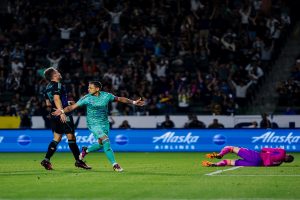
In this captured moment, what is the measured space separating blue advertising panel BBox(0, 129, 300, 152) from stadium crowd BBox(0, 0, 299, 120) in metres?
3.48

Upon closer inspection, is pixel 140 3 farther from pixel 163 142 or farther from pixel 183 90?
pixel 163 142

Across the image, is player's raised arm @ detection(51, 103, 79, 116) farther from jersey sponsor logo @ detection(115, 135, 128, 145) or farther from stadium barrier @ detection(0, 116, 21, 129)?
stadium barrier @ detection(0, 116, 21, 129)

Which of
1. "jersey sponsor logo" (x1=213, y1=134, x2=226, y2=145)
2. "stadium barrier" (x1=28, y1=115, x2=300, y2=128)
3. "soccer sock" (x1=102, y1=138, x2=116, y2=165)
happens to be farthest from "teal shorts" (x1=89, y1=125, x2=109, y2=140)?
"stadium barrier" (x1=28, y1=115, x2=300, y2=128)

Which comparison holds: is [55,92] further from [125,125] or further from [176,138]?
[125,125]

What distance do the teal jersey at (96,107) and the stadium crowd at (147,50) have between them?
14002mm

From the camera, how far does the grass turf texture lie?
13461mm

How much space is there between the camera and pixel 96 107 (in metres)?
19.0

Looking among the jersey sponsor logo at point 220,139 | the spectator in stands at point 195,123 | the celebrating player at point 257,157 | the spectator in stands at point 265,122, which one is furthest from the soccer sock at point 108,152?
the spectator in stands at point 265,122

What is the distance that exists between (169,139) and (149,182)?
45.4 feet

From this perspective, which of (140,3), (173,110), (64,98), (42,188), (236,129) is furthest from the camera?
(140,3)

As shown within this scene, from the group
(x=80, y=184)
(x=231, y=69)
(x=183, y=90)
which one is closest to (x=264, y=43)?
(x=231, y=69)

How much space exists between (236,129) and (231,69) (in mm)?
6397

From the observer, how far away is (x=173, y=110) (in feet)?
111

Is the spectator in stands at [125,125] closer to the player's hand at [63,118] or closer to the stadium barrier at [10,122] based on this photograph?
the stadium barrier at [10,122]
